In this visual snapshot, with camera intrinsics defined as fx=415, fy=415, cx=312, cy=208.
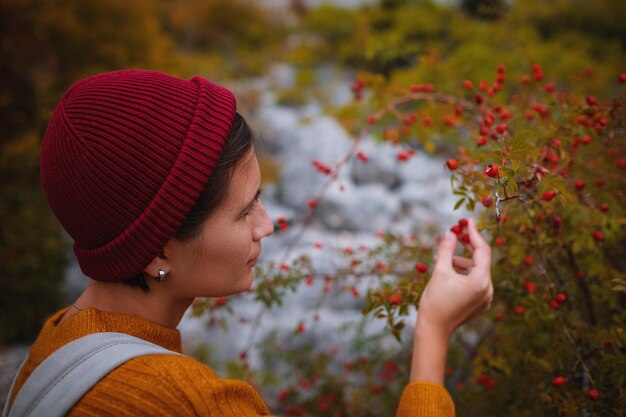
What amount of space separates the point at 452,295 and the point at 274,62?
36.3 feet

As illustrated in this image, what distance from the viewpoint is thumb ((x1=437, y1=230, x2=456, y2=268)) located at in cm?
106

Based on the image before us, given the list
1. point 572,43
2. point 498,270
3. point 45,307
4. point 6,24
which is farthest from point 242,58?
point 498,270

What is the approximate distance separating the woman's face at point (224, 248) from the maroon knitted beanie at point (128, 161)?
0.23 ft

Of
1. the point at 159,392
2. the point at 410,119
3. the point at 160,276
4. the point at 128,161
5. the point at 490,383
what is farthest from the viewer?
the point at 410,119

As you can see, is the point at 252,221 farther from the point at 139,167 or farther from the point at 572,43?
the point at 572,43

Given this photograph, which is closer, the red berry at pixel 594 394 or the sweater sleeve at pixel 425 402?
the sweater sleeve at pixel 425 402

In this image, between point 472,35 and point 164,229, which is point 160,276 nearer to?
point 164,229

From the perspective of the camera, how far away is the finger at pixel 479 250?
1.04 meters

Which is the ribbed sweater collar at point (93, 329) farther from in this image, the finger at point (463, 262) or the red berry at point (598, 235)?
the red berry at point (598, 235)

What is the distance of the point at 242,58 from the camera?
435 inches

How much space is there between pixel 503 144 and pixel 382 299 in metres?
0.48

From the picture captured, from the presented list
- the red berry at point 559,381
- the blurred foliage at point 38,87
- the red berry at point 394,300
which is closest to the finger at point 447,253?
the red berry at point 394,300

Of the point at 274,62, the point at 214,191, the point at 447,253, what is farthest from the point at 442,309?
the point at 274,62

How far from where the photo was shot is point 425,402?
92cm
